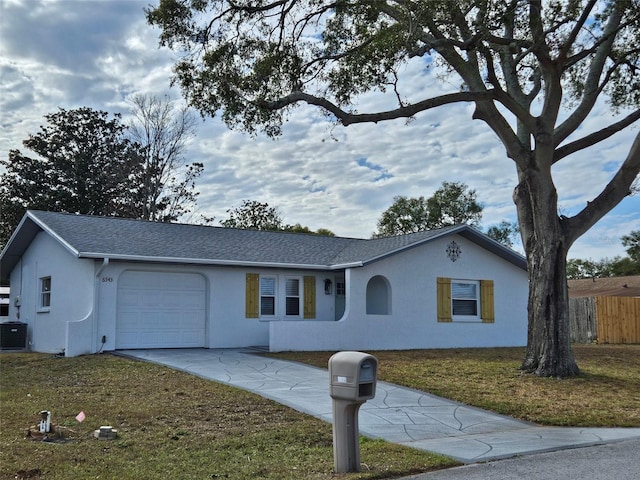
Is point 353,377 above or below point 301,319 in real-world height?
below

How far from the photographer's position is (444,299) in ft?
69.1

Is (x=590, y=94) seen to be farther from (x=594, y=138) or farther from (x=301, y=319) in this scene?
(x=301, y=319)

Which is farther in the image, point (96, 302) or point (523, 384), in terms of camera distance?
point (96, 302)

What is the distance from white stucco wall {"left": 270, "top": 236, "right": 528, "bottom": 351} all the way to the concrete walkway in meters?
4.49

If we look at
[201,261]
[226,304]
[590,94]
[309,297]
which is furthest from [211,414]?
[309,297]

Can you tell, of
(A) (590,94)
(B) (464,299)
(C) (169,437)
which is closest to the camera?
(C) (169,437)

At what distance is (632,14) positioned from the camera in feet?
46.1

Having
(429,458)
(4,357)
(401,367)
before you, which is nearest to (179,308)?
(4,357)

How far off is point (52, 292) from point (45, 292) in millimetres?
1001

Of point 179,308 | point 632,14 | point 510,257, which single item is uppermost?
point 632,14

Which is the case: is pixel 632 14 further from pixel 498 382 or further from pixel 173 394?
pixel 173 394

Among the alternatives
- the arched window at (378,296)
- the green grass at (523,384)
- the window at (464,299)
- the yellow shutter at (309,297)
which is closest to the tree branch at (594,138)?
the green grass at (523,384)

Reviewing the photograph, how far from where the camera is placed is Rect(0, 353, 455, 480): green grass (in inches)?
248

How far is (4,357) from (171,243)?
522 centimetres
